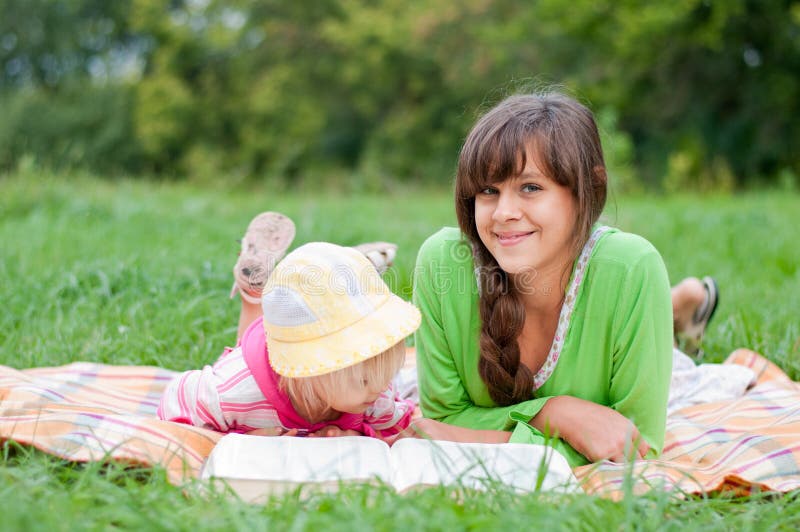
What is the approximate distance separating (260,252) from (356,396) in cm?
98

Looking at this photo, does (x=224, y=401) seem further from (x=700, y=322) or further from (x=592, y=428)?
(x=700, y=322)

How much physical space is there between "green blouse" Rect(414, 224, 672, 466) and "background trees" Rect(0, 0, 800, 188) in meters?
9.13

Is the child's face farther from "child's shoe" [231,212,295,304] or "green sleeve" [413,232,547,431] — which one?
"child's shoe" [231,212,295,304]

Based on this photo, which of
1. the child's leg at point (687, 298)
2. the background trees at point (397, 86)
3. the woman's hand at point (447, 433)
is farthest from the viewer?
the background trees at point (397, 86)

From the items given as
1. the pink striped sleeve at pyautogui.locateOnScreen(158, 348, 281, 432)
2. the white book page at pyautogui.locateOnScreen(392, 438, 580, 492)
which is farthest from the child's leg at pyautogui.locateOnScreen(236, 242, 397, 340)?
the white book page at pyautogui.locateOnScreen(392, 438, 580, 492)

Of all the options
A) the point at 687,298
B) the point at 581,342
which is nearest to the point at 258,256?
the point at 581,342

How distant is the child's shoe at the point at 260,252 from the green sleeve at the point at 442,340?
0.61 meters

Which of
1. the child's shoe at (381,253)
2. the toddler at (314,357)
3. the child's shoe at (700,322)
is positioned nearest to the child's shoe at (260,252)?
the child's shoe at (381,253)

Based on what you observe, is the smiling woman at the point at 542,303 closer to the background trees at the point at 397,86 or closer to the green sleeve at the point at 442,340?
the green sleeve at the point at 442,340

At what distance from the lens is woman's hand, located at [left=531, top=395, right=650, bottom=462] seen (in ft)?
7.05

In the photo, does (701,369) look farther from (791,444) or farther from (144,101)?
(144,101)

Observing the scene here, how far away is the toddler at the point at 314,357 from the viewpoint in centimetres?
197

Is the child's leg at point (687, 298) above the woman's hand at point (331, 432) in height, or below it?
above

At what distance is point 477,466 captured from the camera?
1.94m
